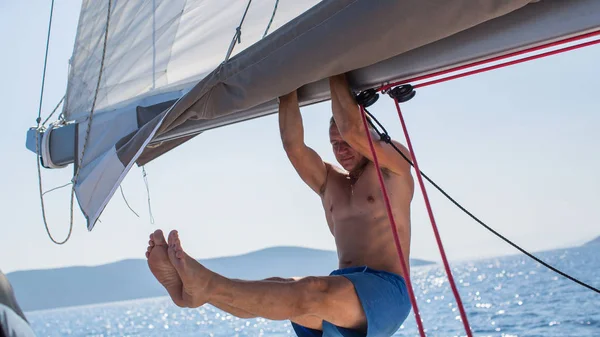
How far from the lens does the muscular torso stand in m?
3.14

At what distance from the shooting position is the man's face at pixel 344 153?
132 inches

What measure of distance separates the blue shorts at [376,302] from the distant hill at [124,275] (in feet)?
406

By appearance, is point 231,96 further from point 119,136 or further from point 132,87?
point 132,87

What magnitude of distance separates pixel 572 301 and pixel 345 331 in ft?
44.9

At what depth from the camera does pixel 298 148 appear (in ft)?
Answer: 10.8

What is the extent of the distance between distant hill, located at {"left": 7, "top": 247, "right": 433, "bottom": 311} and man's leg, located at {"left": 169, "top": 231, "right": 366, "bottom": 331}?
124035 mm

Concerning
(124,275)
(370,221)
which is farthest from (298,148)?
(124,275)

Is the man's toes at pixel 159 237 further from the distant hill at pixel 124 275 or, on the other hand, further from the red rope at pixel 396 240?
the distant hill at pixel 124 275

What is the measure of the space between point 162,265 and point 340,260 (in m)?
0.96

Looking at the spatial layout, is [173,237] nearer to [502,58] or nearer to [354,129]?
[354,129]

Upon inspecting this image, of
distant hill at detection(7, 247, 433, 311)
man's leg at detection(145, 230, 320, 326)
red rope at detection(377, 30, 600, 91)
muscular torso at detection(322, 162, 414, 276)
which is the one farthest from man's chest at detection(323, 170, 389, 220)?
distant hill at detection(7, 247, 433, 311)

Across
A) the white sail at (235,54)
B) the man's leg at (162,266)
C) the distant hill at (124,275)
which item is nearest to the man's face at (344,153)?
the white sail at (235,54)

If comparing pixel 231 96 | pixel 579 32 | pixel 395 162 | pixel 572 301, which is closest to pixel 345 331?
pixel 395 162

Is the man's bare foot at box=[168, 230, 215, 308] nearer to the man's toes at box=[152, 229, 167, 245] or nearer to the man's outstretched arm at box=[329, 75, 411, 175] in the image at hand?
→ the man's toes at box=[152, 229, 167, 245]
